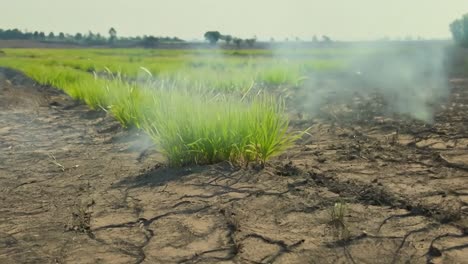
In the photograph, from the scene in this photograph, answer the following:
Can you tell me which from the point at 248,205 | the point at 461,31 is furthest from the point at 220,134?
the point at 461,31

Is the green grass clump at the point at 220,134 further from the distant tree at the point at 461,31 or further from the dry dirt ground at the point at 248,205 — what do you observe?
the distant tree at the point at 461,31

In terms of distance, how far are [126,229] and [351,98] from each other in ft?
19.7

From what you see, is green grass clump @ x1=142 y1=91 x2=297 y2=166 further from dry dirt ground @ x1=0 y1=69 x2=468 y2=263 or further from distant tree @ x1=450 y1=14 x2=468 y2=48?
distant tree @ x1=450 y1=14 x2=468 y2=48

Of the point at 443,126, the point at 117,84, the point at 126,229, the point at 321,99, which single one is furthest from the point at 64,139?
the point at 321,99

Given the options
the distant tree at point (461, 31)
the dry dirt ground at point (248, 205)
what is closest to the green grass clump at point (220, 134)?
the dry dirt ground at point (248, 205)

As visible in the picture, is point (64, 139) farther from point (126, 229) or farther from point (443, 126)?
point (443, 126)

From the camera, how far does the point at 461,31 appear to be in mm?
26203

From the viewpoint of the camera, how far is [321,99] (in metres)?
7.91

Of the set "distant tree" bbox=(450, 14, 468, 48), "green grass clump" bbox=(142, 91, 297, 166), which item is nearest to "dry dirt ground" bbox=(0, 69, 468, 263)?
"green grass clump" bbox=(142, 91, 297, 166)

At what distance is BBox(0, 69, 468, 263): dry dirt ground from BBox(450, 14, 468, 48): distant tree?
2420cm

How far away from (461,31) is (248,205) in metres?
27.0

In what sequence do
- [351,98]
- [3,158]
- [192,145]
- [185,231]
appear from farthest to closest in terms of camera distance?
[351,98], [3,158], [192,145], [185,231]

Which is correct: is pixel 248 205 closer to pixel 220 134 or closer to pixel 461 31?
pixel 220 134

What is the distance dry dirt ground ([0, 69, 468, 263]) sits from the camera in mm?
2125
